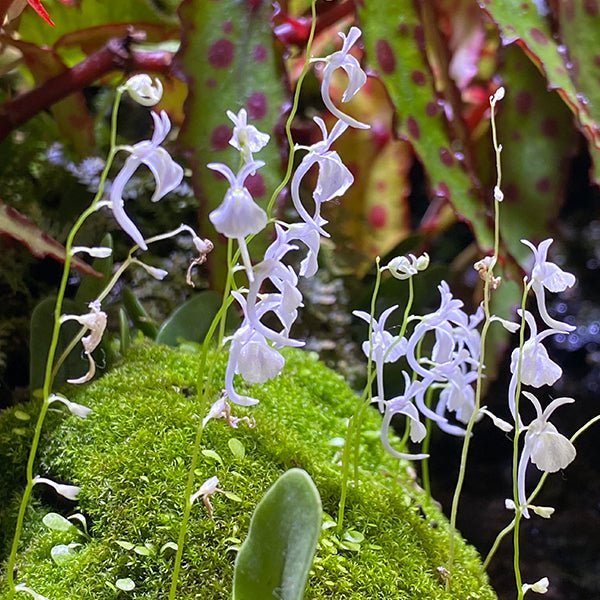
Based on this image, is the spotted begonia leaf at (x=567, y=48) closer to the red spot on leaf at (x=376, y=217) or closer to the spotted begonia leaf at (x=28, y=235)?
the red spot on leaf at (x=376, y=217)

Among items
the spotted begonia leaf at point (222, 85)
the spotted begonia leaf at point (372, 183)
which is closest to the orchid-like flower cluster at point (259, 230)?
the spotted begonia leaf at point (222, 85)

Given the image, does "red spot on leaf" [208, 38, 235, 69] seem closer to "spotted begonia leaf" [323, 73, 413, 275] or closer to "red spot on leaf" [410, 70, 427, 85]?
"red spot on leaf" [410, 70, 427, 85]

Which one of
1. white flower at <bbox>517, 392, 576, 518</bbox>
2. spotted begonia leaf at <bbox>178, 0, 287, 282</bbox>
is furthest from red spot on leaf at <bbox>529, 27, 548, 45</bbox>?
white flower at <bbox>517, 392, 576, 518</bbox>

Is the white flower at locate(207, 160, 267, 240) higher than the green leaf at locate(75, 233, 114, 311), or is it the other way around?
the white flower at locate(207, 160, 267, 240)

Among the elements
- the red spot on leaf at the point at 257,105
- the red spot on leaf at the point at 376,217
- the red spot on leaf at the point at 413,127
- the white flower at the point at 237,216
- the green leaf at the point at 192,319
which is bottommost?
the red spot on leaf at the point at 376,217

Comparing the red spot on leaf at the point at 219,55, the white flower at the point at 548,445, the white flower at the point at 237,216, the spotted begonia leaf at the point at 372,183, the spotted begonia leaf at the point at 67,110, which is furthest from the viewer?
the spotted begonia leaf at the point at 372,183

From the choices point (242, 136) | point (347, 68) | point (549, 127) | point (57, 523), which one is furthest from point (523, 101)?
point (57, 523)

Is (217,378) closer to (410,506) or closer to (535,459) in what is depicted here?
(410,506)

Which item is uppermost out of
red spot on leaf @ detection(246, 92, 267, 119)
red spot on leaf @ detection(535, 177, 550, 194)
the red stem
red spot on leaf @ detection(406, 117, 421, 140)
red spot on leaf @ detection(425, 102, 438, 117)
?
the red stem
